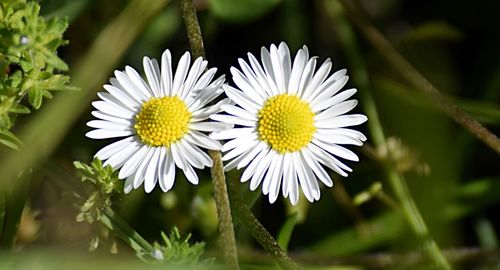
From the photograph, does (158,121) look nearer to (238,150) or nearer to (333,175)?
(238,150)

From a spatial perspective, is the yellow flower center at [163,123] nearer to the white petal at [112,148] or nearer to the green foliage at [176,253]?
the white petal at [112,148]

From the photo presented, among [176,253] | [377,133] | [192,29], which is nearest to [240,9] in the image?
[377,133]

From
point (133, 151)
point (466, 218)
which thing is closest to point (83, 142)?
point (133, 151)

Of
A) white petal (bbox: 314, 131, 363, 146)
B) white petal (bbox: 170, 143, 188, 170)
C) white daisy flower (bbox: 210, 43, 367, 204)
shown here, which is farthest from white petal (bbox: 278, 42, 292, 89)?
white petal (bbox: 170, 143, 188, 170)

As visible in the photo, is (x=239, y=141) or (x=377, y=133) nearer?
(x=239, y=141)

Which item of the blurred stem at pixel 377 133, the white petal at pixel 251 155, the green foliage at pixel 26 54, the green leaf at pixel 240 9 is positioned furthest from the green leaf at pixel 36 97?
the blurred stem at pixel 377 133

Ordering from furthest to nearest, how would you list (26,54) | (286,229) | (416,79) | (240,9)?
1. (240,9)
2. (416,79)
3. (286,229)
4. (26,54)
